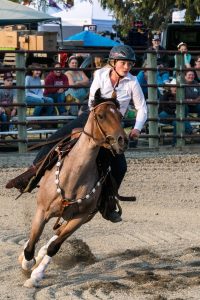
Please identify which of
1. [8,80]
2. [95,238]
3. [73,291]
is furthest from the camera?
[8,80]

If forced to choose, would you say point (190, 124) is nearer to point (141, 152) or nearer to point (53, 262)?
point (141, 152)

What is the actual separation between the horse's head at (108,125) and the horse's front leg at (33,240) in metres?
0.88

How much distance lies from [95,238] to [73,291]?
233cm

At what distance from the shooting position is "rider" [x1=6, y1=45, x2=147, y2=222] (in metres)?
7.74

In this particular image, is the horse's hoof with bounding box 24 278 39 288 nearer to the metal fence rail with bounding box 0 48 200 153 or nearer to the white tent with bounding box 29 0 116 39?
the metal fence rail with bounding box 0 48 200 153

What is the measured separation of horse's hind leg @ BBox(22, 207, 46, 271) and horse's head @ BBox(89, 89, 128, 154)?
2.89 ft

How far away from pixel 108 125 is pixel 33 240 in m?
1.27

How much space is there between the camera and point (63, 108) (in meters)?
15.4

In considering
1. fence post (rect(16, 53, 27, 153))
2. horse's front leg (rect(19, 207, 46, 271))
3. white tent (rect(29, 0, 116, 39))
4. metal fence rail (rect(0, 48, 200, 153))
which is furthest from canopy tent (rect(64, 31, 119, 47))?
horse's front leg (rect(19, 207, 46, 271))

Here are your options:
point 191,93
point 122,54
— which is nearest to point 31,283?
point 122,54

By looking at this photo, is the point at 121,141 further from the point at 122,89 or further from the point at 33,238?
the point at 33,238

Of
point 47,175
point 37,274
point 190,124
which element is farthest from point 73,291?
point 190,124

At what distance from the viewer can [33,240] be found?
761cm

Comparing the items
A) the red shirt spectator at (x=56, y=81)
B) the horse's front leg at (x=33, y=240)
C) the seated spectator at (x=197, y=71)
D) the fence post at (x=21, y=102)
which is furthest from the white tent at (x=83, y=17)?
the horse's front leg at (x=33, y=240)
